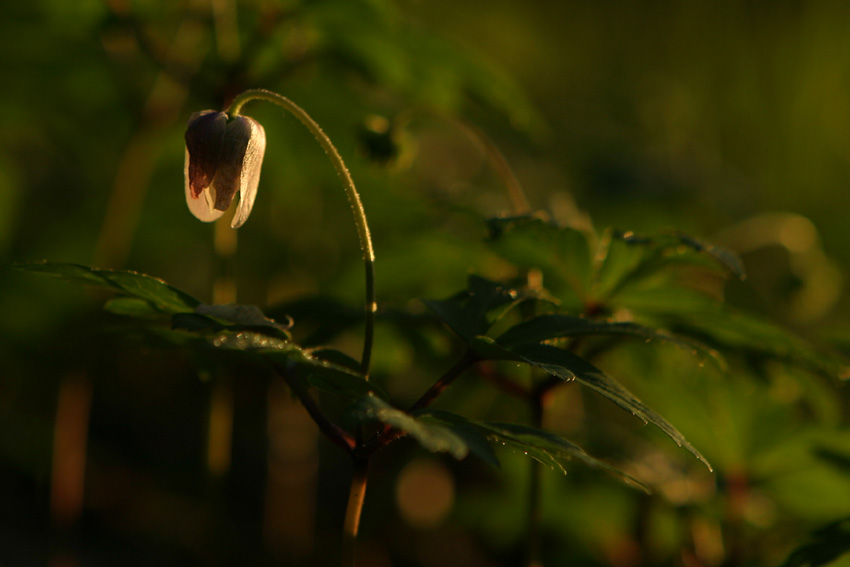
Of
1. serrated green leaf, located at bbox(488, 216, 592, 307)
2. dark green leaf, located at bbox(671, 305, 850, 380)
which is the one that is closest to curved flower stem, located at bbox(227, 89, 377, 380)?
serrated green leaf, located at bbox(488, 216, 592, 307)

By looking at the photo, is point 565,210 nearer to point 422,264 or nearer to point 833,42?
point 422,264

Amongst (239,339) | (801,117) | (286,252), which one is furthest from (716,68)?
(239,339)

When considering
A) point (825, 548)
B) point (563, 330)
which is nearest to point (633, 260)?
point (563, 330)

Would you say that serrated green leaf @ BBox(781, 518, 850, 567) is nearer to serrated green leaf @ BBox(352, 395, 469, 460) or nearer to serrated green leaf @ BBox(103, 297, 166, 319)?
serrated green leaf @ BBox(352, 395, 469, 460)

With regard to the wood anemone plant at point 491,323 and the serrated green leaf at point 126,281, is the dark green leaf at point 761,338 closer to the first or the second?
the wood anemone plant at point 491,323

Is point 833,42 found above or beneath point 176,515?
above

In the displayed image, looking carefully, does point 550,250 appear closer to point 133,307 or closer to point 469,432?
point 469,432
